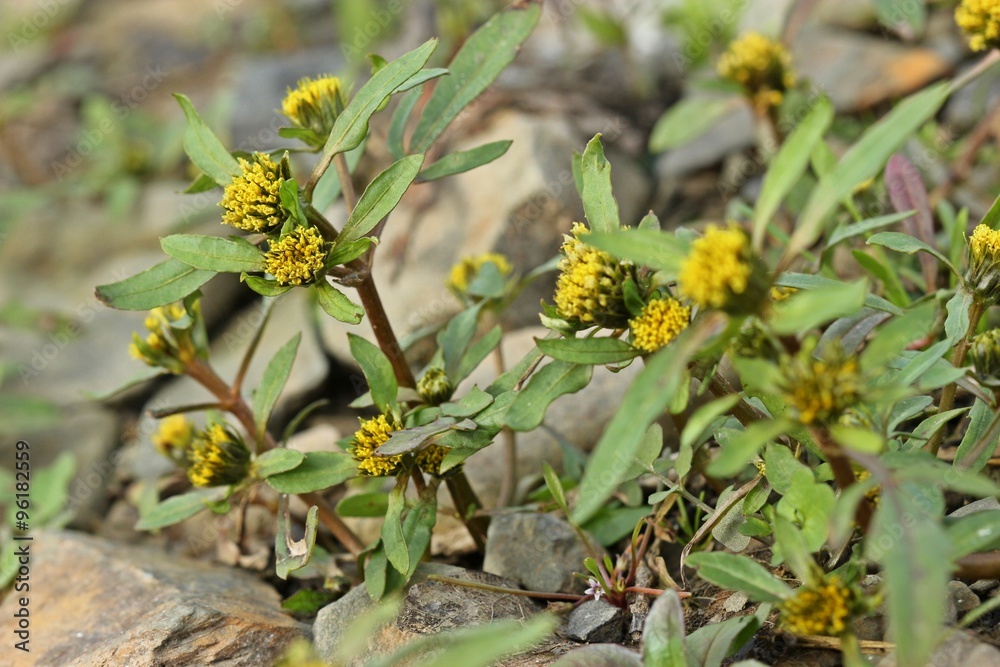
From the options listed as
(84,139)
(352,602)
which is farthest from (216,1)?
(352,602)

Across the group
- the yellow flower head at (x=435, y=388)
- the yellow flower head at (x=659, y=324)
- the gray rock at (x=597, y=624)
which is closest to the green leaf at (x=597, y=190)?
the yellow flower head at (x=659, y=324)

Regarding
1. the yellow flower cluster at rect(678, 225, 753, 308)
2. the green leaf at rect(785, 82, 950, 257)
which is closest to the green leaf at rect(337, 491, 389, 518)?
the yellow flower cluster at rect(678, 225, 753, 308)

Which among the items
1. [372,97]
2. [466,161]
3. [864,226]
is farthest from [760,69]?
[372,97]

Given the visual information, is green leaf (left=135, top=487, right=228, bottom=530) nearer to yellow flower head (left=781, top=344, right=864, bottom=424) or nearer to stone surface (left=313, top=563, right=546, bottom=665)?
stone surface (left=313, top=563, right=546, bottom=665)

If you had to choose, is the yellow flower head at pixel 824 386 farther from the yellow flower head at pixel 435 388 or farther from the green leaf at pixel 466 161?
the green leaf at pixel 466 161

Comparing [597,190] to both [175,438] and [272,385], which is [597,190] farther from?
[175,438]
